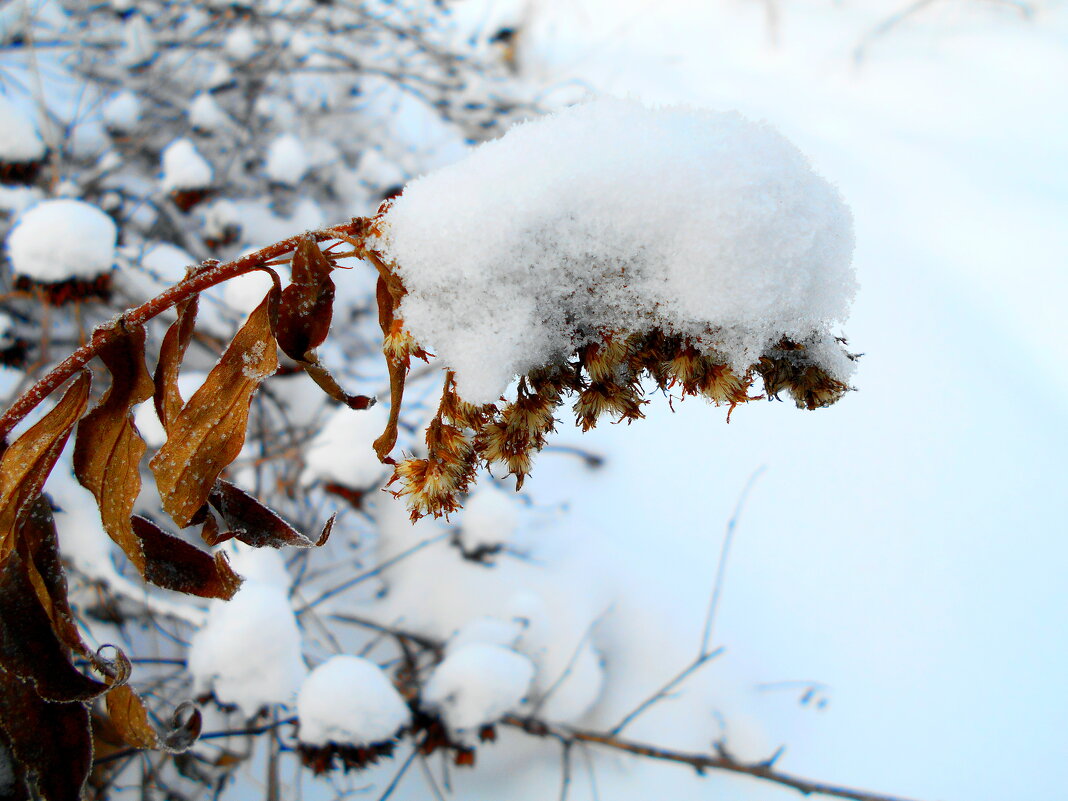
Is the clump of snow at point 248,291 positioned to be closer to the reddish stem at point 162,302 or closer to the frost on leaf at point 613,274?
the reddish stem at point 162,302

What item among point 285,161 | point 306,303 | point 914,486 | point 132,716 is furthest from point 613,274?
point 285,161

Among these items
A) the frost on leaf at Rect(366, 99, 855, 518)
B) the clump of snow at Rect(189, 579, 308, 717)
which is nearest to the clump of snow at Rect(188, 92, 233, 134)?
the clump of snow at Rect(189, 579, 308, 717)

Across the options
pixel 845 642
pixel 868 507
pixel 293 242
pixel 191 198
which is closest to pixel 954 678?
pixel 845 642

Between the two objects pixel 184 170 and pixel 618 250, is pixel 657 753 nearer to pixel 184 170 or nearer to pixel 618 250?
pixel 618 250

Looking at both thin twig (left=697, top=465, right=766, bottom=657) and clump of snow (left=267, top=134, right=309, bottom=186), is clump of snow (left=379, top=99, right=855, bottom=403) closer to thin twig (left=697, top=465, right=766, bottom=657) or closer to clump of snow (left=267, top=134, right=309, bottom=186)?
thin twig (left=697, top=465, right=766, bottom=657)

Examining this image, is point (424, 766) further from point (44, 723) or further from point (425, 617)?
point (44, 723)
